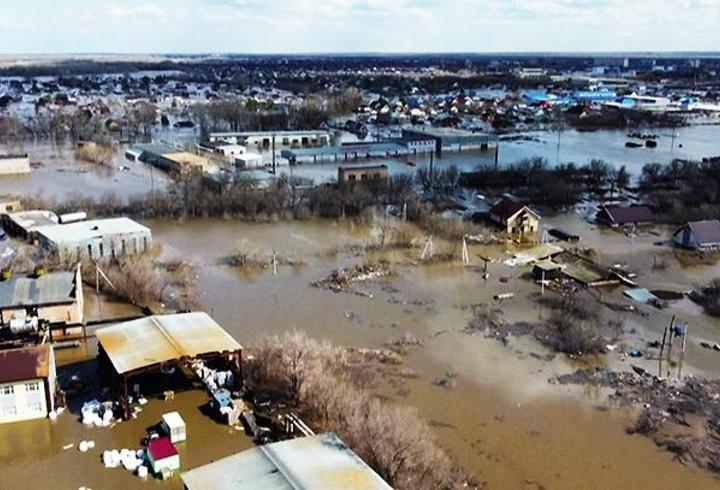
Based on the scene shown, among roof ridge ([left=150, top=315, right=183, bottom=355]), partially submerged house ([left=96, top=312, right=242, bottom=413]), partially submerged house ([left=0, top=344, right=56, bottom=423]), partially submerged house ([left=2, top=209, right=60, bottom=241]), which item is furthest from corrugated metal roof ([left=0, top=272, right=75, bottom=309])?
partially submerged house ([left=2, top=209, right=60, bottom=241])

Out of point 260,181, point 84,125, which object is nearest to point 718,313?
point 260,181

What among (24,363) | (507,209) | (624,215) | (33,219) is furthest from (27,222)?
(624,215)

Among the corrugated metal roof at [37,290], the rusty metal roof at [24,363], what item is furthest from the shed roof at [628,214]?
the rusty metal roof at [24,363]

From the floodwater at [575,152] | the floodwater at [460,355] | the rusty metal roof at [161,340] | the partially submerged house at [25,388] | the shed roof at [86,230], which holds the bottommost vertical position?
the floodwater at [460,355]

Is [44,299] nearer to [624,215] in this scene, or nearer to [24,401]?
[24,401]

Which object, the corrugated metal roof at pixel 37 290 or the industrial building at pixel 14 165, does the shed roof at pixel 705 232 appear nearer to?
the corrugated metal roof at pixel 37 290

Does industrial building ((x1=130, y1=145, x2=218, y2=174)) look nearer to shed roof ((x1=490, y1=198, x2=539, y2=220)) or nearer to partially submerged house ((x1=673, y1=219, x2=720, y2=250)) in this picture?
shed roof ((x1=490, y1=198, x2=539, y2=220))

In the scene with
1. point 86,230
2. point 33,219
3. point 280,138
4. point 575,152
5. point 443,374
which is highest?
point 280,138
